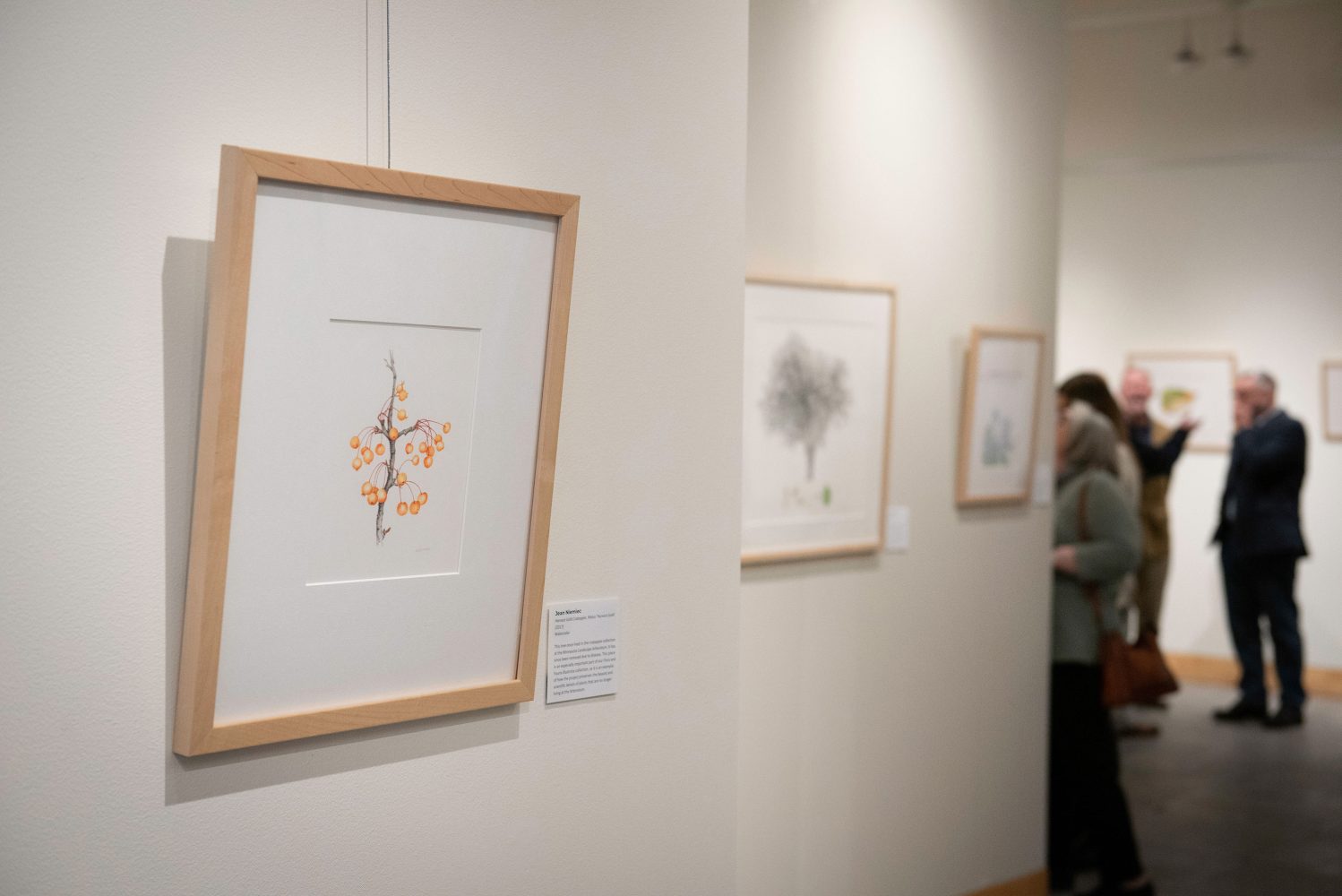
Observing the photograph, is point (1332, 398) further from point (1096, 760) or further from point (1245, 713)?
point (1096, 760)

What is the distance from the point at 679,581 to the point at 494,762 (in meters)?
0.48

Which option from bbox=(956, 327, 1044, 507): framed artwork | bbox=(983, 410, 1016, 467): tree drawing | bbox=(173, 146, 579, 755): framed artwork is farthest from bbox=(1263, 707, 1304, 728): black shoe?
bbox=(173, 146, 579, 755): framed artwork

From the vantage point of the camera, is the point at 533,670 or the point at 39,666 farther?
the point at 533,670

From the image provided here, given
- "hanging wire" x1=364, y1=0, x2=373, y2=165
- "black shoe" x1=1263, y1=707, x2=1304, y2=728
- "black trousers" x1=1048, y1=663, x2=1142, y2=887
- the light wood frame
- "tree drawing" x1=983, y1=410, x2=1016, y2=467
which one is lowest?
"black shoe" x1=1263, y1=707, x2=1304, y2=728

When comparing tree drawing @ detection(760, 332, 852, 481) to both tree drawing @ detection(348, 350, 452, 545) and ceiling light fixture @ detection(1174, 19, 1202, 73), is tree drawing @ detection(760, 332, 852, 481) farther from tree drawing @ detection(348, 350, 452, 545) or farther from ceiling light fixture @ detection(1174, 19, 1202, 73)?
ceiling light fixture @ detection(1174, 19, 1202, 73)

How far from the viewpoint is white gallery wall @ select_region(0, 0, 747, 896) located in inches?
60.4

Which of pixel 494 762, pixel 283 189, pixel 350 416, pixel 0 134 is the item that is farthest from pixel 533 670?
pixel 0 134

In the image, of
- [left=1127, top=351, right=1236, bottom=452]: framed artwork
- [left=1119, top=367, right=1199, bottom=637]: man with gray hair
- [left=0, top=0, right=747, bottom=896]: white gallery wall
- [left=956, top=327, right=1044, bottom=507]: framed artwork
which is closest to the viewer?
[left=0, top=0, right=747, bottom=896]: white gallery wall

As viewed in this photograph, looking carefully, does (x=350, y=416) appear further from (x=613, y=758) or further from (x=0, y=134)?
(x=613, y=758)

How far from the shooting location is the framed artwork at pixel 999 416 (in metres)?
3.90

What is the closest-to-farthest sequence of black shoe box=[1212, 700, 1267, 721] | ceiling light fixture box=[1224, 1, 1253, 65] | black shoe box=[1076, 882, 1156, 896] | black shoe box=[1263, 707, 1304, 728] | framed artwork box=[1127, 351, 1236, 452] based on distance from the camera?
black shoe box=[1076, 882, 1156, 896] < ceiling light fixture box=[1224, 1, 1253, 65] < black shoe box=[1263, 707, 1304, 728] < black shoe box=[1212, 700, 1267, 721] < framed artwork box=[1127, 351, 1236, 452]

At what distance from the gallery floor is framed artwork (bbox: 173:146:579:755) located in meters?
3.87

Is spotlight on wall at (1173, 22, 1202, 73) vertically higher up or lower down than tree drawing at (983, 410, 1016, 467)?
higher up

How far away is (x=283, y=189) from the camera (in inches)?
63.5
